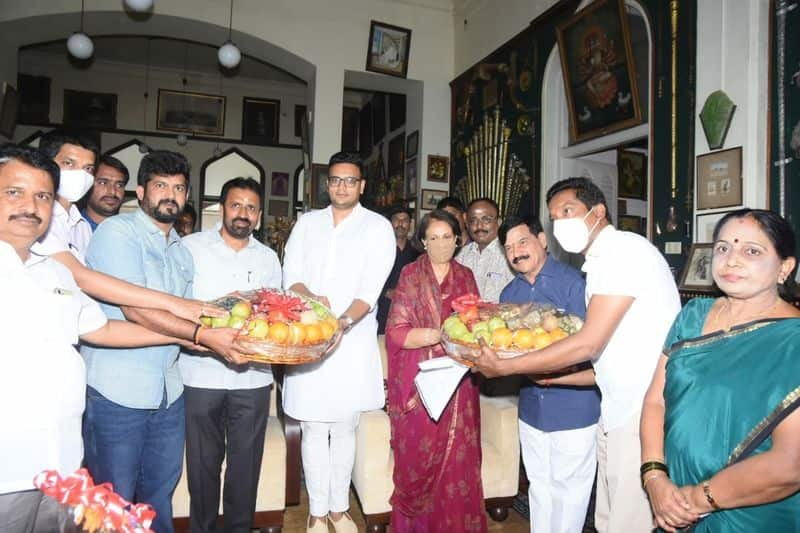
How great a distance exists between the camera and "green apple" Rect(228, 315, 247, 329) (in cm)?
184

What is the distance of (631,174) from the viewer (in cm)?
614

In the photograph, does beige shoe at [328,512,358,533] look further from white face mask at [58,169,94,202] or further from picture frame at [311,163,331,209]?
picture frame at [311,163,331,209]

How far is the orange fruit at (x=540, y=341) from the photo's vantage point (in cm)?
186

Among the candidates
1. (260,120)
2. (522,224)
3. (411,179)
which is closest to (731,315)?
(522,224)

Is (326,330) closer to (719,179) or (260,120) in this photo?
(719,179)

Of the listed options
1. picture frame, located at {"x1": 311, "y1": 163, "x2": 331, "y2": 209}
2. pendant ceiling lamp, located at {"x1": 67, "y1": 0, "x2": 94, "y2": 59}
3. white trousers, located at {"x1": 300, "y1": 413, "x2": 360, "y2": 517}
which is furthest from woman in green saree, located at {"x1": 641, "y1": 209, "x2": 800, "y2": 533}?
pendant ceiling lamp, located at {"x1": 67, "y1": 0, "x2": 94, "y2": 59}

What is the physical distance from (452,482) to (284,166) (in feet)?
34.2

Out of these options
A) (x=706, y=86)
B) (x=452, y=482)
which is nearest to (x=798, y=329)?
(x=452, y=482)

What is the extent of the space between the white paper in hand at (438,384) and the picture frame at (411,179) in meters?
5.20

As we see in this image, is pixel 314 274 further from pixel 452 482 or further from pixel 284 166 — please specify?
pixel 284 166

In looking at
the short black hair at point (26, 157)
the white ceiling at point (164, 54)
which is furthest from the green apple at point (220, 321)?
the white ceiling at point (164, 54)

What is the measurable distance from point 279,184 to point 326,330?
416 inches

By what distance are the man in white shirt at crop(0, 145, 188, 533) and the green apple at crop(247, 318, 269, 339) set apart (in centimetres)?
50

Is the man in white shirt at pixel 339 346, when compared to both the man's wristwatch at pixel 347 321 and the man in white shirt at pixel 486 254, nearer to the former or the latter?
the man's wristwatch at pixel 347 321
